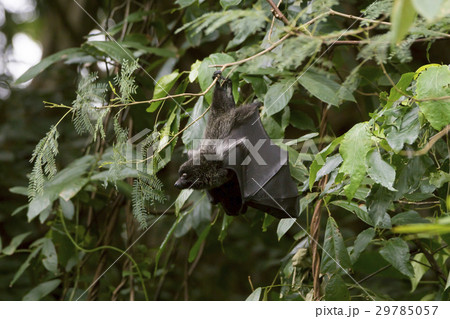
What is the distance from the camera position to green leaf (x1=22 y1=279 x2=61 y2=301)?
2.79 m

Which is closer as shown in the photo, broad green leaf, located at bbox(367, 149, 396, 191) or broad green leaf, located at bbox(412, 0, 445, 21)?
broad green leaf, located at bbox(412, 0, 445, 21)

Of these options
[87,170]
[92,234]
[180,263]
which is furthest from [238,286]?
[87,170]

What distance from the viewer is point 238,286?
5367 millimetres

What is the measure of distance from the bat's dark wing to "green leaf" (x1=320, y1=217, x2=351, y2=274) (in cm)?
28

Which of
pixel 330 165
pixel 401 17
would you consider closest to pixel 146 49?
pixel 330 165

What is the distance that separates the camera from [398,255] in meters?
1.76

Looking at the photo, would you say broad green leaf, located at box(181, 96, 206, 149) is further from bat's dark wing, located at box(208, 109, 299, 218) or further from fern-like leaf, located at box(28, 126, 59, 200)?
fern-like leaf, located at box(28, 126, 59, 200)

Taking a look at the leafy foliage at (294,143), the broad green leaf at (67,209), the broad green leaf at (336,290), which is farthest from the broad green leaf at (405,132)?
the broad green leaf at (67,209)

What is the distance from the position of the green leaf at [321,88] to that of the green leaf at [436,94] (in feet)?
1.82

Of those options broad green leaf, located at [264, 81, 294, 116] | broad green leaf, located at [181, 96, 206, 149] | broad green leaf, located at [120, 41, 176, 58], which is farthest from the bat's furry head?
broad green leaf, located at [120, 41, 176, 58]

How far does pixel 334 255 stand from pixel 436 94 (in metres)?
0.74

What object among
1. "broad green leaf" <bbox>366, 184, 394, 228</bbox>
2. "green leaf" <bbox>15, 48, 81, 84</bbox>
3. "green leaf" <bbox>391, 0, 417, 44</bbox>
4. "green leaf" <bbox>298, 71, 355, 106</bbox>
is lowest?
"broad green leaf" <bbox>366, 184, 394, 228</bbox>

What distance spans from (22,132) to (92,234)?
1160mm
